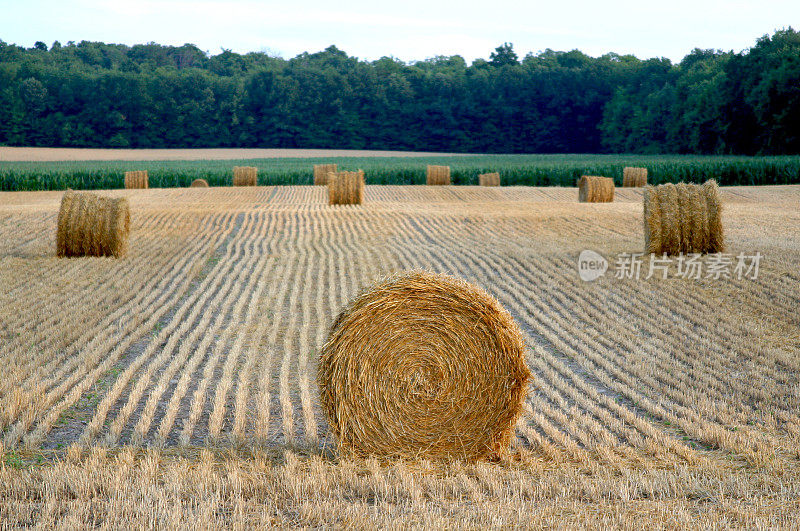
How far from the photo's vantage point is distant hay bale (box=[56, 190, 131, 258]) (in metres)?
14.6

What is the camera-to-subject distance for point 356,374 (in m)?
5.70

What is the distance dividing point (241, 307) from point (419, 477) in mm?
6318

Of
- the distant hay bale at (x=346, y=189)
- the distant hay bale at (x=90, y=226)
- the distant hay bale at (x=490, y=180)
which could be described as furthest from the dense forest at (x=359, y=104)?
the distant hay bale at (x=90, y=226)

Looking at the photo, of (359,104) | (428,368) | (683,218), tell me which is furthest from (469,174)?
(359,104)

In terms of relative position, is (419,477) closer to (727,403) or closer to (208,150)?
(727,403)

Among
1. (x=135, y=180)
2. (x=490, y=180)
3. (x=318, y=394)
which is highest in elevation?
(x=490, y=180)

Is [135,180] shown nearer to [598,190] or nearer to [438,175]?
[438,175]

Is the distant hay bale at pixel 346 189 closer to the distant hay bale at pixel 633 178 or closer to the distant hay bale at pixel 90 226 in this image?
the distant hay bale at pixel 90 226

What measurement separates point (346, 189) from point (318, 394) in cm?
1928

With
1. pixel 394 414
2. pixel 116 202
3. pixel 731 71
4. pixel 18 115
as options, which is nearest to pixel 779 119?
pixel 731 71

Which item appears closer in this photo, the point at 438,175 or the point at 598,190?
the point at 598,190

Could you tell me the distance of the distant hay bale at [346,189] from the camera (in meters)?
26.0

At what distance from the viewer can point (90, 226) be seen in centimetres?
1464

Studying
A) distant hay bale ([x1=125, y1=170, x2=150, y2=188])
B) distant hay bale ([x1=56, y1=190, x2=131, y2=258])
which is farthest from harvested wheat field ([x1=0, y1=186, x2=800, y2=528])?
distant hay bale ([x1=125, y1=170, x2=150, y2=188])
